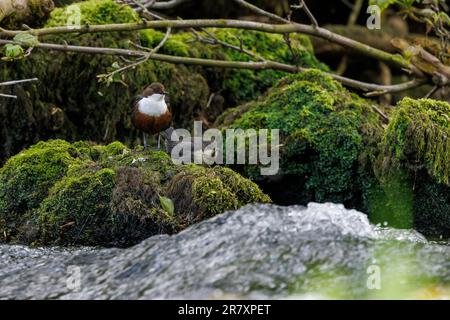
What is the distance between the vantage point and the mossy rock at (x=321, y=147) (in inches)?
221

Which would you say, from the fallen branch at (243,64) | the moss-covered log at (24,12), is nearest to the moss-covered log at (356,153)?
the fallen branch at (243,64)

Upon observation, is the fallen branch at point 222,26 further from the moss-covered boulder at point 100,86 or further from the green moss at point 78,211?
the green moss at point 78,211

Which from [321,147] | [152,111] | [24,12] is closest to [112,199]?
[152,111]

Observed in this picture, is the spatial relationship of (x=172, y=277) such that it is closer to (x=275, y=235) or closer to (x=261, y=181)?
(x=275, y=235)

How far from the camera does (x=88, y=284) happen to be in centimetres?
335

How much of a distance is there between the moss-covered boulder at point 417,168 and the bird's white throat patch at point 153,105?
1707 millimetres

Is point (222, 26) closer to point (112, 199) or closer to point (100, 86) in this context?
point (100, 86)

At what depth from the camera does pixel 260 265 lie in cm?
318

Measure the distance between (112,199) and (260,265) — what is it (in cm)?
176

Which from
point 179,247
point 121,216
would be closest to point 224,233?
point 179,247

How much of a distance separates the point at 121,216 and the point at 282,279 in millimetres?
1797

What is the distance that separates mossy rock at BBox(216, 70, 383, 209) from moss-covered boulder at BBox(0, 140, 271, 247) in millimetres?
848
